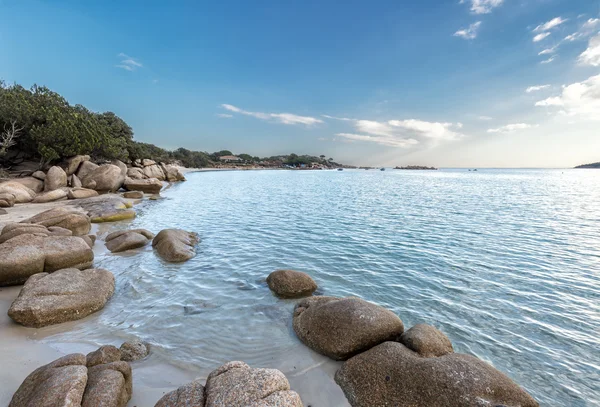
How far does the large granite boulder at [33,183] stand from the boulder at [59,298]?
24697mm

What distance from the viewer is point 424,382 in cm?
454

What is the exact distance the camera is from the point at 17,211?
1842cm

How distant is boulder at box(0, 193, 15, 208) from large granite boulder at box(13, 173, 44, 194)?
18.4ft

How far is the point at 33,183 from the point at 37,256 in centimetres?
2397

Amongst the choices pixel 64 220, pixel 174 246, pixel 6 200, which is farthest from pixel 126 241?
pixel 6 200

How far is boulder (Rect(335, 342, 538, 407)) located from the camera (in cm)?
431

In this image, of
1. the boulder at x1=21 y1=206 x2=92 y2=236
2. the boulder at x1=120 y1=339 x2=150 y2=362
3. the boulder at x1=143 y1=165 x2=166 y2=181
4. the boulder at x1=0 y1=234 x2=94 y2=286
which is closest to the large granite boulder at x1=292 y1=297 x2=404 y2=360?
the boulder at x1=120 y1=339 x2=150 y2=362

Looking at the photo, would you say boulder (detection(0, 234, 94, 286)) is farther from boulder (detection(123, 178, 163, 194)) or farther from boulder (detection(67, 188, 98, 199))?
boulder (detection(123, 178, 163, 194))

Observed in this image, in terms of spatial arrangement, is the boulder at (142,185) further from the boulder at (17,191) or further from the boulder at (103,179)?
the boulder at (17,191)

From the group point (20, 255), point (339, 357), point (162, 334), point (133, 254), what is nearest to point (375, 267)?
point (339, 357)

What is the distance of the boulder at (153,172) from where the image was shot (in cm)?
5038

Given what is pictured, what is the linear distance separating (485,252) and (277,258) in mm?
9489

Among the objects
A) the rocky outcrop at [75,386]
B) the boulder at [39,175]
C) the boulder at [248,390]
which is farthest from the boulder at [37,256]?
the boulder at [39,175]

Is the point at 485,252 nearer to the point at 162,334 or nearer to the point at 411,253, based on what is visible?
the point at 411,253
